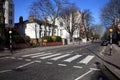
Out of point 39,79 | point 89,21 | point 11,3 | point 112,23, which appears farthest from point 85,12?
point 39,79

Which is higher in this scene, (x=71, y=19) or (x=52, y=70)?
(x=71, y=19)

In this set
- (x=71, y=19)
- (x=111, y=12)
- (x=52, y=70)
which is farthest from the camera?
(x=71, y=19)

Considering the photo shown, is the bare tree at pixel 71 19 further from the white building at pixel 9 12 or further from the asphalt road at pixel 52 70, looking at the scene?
the asphalt road at pixel 52 70

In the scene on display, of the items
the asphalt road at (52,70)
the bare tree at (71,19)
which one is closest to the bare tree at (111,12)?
the bare tree at (71,19)

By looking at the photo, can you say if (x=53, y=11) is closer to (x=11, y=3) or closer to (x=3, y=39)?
(x=11, y=3)

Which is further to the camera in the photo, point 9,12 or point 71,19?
point 71,19

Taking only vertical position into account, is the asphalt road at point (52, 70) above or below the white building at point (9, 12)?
below

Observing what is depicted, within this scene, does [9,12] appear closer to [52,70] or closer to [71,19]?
[71,19]

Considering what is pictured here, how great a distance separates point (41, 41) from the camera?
48719mm

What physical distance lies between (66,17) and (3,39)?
50.8m

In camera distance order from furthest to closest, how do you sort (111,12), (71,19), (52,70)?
(71,19)
(111,12)
(52,70)

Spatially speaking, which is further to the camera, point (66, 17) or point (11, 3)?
point (66, 17)

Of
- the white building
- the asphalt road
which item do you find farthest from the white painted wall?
the asphalt road

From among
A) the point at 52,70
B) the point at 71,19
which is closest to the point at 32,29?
the point at 71,19
